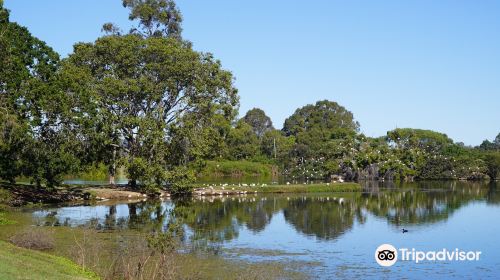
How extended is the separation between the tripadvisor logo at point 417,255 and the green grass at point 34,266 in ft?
46.0

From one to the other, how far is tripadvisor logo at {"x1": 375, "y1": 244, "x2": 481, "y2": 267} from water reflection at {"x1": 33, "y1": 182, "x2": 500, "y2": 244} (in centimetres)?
565

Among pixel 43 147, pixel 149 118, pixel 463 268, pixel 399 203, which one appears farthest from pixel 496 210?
pixel 43 147

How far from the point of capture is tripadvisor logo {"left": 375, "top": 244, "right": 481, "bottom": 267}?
2809 centimetres

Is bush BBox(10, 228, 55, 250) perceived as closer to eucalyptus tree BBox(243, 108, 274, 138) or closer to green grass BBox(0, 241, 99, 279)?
green grass BBox(0, 241, 99, 279)

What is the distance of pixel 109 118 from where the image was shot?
186 feet

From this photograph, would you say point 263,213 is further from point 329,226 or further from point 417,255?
point 417,255

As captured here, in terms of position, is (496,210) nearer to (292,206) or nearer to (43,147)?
(292,206)

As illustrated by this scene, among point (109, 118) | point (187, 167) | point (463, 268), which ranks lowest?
point (463, 268)

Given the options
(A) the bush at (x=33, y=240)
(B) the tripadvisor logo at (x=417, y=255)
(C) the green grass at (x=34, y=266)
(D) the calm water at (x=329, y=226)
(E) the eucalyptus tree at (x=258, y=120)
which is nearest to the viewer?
(C) the green grass at (x=34, y=266)

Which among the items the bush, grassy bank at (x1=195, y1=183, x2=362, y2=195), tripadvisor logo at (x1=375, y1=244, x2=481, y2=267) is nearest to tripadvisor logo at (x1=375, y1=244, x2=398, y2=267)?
tripadvisor logo at (x1=375, y1=244, x2=481, y2=267)

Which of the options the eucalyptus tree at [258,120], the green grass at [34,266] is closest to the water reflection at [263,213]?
the green grass at [34,266]

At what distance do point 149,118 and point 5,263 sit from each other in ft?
132

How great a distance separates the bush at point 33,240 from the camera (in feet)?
84.2

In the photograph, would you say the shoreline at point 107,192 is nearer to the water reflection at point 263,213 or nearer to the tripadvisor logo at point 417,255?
the water reflection at point 263,213
